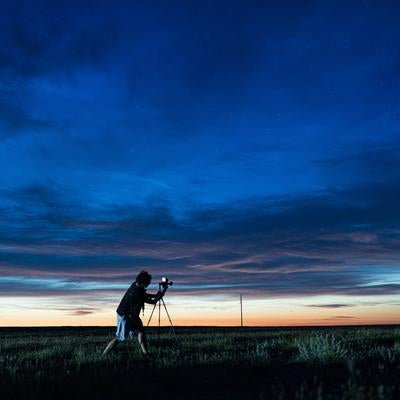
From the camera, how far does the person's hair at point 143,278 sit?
13883 mm

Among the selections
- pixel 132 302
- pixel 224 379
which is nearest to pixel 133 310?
pixel 132 302

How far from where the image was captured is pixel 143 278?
13.9 metres

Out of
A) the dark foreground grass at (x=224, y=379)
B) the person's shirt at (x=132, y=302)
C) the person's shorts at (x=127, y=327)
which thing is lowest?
the dark foreground grass at (x=224, y=379)

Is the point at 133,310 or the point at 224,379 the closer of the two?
the point at 224,379

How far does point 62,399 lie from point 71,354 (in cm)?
814

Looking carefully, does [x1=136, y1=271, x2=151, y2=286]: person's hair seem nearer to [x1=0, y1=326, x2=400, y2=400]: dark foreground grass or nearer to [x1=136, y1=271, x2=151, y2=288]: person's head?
[x1=136, y1=271, x2=151, y2=288]: person's head

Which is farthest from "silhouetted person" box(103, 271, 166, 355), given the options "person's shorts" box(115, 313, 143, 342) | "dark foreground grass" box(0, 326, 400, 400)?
"dark foreground grass" box(0, 326, 400, 400)

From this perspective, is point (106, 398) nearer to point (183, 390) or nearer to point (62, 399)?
point (62, 399)

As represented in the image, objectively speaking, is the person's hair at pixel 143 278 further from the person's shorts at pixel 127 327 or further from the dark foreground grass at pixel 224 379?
the dark foreground grass at pixel 224 379

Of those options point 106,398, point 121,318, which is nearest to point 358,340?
point 121,318

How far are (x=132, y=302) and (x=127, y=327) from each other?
63cm

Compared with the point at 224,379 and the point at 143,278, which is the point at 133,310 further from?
the point at 224,379

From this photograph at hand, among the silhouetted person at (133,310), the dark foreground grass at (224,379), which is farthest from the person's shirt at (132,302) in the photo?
the dark foreground grass at (224,379)

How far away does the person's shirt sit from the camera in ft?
45.8
